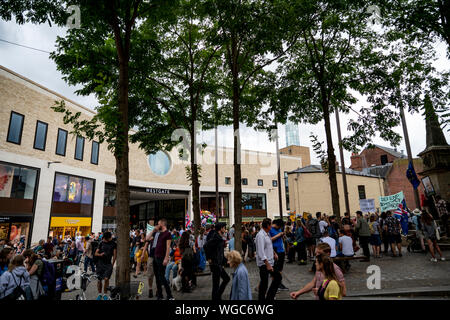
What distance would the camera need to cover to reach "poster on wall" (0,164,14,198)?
66.8 ft

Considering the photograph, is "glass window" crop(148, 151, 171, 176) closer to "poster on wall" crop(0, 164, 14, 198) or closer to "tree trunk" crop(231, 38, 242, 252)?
"poster on wall" crop(0, 164, 14, 198)

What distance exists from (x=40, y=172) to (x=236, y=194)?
2125 cm

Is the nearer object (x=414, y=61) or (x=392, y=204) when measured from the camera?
(x=414, y=61)

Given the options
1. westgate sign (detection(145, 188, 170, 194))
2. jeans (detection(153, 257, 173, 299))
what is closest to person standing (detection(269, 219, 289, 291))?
jeans (detection(153, 257, 173, 299))

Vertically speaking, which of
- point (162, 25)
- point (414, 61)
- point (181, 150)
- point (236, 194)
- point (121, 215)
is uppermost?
point (162, 25)

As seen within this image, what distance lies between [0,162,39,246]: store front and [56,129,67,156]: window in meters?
2.93

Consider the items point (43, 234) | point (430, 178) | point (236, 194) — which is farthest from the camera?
point (43, 234)

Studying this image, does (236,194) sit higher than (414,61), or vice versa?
(414,61)

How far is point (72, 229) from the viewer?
26031mm

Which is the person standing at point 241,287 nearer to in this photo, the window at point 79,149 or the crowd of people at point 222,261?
the crowd of people at point 222,261

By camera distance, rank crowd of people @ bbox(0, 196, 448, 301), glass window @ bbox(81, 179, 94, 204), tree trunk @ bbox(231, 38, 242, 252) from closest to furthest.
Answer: crowd of people @ bbox(0, 196, 448, 301), tree trunk @ bbox(231, 38, 242, 252), glass window @ bbox(81, 179, 94, 204)
